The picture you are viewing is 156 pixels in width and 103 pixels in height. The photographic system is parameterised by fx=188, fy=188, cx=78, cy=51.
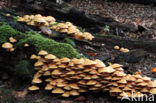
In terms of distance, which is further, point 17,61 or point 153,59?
point 153,59

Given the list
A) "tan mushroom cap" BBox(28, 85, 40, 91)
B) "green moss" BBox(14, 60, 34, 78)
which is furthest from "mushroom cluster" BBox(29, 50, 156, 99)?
"green moss" BBox(14, 60, 34, 78)

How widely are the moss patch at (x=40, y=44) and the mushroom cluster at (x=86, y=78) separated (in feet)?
1.51

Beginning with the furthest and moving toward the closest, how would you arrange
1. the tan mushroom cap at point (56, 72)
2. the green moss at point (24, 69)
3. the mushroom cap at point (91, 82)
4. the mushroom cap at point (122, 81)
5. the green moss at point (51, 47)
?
the green moss at point (51, 47), the green moss at point (24, 69), the tan mushroom cap at point (56, 72), the mushroom cap at point (91, 82), the mushroom cap at point (122, 81)

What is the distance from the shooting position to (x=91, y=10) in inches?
694

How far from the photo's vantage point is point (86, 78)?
4.41 metres

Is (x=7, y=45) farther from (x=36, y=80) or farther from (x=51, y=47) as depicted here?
(x=36, y=80)

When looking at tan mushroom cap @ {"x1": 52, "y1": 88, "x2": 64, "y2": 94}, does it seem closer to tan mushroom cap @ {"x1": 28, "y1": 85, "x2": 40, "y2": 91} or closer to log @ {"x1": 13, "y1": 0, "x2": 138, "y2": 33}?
tan mushroom cap @ {"x1": 28, "y1": 85, "x2": 40, "y2": 91}

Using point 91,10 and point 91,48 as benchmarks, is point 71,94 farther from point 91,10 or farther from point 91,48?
point 91,10

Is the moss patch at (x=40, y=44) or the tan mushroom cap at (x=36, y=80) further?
the moss patch at (x=40, y=44)

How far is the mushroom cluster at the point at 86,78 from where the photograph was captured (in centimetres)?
426

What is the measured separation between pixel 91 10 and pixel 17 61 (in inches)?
518

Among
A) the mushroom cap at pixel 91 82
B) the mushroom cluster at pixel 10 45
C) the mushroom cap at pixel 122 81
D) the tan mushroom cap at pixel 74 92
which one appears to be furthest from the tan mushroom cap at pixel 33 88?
the mushroom cap at pixel 122 81

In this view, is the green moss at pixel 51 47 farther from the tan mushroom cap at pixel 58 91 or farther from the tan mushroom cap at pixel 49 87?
the tan mushroom cap at pixel 58 91

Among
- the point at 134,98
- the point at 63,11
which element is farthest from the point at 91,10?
the point at 134,98
